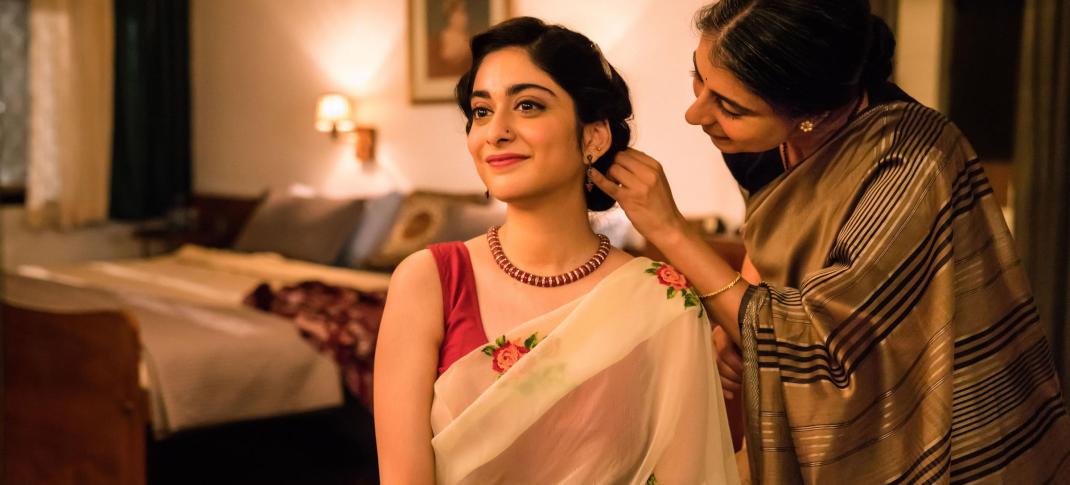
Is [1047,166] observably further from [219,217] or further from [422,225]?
[219,217]

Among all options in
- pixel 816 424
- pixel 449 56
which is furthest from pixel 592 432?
pixel 449 56

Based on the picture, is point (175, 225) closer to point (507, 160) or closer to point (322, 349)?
point (322, 349)

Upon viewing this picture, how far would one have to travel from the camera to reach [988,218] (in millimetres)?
1172

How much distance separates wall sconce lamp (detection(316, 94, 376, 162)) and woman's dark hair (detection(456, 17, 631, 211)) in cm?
372

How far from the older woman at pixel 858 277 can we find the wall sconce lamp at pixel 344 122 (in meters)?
3.81

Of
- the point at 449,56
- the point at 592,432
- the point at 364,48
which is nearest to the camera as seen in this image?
the point at 592,432

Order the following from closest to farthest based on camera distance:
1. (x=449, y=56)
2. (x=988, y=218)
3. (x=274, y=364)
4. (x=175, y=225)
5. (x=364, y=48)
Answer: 1. (x=988, y=218)
2. (x=274, y=364)
3. (x=449, y=56)
4. (x=364, y=48)
5. (x=175, y=225)

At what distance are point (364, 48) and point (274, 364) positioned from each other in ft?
7.98

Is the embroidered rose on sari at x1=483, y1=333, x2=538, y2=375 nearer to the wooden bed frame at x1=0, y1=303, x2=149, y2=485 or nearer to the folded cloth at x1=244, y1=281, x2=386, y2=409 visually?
the wooden bed frame at x1=0, y1=303, x2=149, y2=485

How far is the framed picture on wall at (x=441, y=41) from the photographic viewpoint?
14.1 ft

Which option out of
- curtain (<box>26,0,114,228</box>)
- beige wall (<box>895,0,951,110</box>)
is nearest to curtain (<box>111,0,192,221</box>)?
curtain (<box>26,0,114,228</box>)

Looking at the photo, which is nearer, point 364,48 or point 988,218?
point 988,218

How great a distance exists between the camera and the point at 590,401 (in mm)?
1070

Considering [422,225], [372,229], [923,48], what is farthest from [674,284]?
[372,229]
